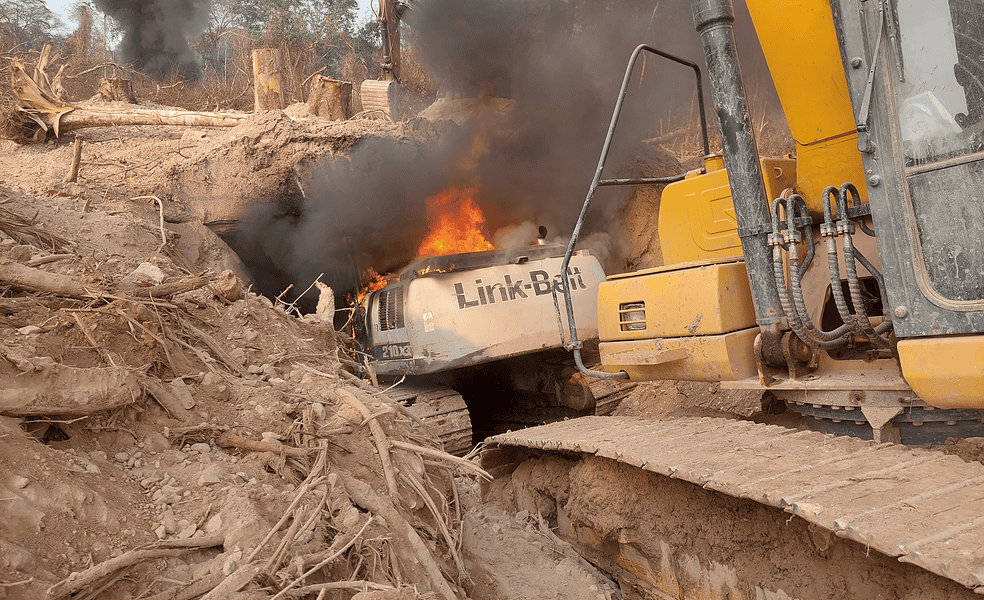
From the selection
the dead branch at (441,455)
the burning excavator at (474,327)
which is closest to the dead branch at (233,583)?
the dead branch at (441,455)

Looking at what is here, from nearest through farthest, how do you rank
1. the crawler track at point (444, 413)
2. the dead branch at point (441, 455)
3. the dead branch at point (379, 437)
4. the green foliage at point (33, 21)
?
the dead branch at point (379, 437)
the dead branch at point (441, 455)
the crawler track at point (444, 413)
the green foliage at point (33, 21)

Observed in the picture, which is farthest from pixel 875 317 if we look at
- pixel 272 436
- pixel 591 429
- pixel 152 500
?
pixel 152 500

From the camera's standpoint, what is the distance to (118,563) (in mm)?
1688

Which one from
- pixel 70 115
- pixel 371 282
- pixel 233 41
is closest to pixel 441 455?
pixel 371 282

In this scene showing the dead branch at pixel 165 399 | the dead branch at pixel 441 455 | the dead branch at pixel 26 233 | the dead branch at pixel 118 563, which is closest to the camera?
the dead branch at pixel 118 563

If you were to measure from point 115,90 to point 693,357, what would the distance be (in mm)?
9627

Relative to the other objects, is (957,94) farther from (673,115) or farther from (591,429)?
(673,115)

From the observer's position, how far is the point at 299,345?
134 inches

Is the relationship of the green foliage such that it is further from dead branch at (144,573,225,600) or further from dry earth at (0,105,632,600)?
dead branch at (144,573,225,600)

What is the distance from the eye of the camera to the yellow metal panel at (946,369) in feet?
7.62

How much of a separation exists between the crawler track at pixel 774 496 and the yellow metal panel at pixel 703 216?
3.29ft

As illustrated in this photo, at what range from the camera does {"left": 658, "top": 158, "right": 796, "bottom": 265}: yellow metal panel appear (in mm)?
3812

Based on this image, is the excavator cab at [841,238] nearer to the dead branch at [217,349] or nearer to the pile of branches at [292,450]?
the pile of branches at [292,450]

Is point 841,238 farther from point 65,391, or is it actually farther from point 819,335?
point 65,391
